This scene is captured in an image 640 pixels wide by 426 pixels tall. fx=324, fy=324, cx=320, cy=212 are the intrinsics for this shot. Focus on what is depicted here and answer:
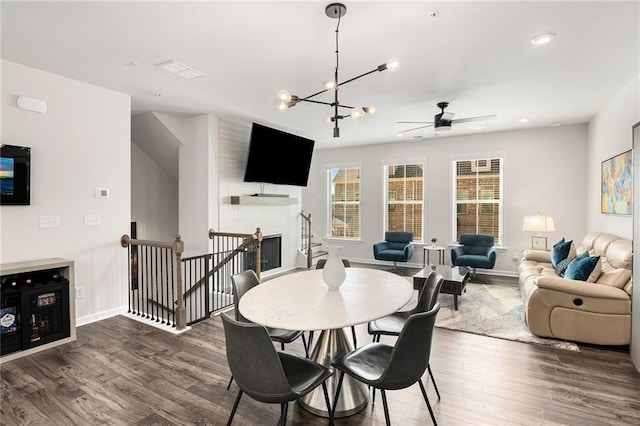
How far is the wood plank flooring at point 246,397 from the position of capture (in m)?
2.19

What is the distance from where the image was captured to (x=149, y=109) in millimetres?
4988

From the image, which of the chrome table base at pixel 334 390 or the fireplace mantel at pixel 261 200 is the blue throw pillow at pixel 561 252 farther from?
the fireplace mantel at pixel 261 200

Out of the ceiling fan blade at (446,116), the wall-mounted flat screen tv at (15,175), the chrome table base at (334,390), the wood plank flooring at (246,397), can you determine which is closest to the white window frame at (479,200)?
the ceiling fan blade at (446,116)

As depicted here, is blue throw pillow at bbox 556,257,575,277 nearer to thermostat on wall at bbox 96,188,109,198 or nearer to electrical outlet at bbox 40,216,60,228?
thermostat on wall at bbox 96,188,109,198

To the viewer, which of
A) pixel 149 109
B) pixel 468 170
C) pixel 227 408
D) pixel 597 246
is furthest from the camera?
pixel 468 170

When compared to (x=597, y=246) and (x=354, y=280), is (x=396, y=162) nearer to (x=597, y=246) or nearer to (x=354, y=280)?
(x=597, y=246)

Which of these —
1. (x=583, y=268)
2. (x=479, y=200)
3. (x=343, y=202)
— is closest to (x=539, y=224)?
(x=479, y=200)

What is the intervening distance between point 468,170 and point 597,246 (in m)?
3.02

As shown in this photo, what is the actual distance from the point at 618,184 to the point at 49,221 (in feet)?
22.1

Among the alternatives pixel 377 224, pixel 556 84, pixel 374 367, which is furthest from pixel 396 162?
pixel 374 367

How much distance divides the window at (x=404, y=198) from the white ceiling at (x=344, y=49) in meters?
2.93

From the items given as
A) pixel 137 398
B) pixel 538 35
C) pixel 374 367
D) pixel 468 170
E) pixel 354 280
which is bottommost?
pixel 137 398

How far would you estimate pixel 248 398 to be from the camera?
94.8 inches

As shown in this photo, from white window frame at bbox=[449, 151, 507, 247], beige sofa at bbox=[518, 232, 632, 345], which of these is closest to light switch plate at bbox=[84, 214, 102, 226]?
beige sofa at bbox=[518, 232, 632, 345]
